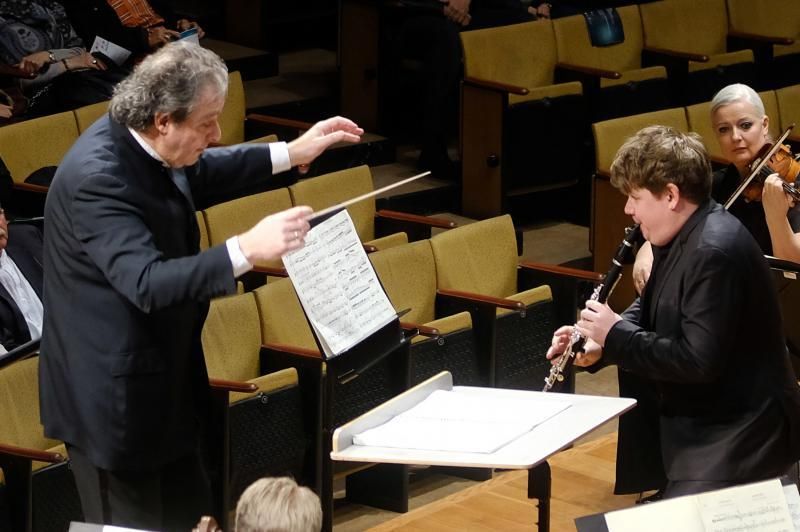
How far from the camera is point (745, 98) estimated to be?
145 inches

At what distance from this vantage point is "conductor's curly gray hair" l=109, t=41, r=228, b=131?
201 cm

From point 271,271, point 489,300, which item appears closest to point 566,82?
point 489,300

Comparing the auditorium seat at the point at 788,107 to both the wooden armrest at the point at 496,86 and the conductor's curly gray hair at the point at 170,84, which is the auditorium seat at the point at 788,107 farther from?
the conductor's curly gray hair at the point at 170,84

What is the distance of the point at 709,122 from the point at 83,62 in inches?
85.5

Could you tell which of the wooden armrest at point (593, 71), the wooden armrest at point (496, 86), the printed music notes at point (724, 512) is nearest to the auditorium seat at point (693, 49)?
the wooden armrest at point (593, 71)

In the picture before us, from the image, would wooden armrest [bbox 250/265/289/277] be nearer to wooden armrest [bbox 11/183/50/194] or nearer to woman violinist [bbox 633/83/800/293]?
wooden armrest [bbox 11/183/50/194]

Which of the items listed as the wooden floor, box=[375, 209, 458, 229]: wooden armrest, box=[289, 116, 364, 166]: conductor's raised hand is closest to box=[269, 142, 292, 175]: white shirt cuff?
box=[289, 116, 364, 166]: conductor's raised hand

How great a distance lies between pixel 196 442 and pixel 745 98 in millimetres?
2072

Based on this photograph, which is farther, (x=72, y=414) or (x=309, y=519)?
(x=72, y=414)

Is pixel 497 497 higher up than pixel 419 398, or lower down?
lower down

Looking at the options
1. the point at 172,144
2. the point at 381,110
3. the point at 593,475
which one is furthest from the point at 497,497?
the point at 381,110

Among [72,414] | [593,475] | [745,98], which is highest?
[745,98]

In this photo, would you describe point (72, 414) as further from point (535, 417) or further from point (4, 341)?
point (4, 341)

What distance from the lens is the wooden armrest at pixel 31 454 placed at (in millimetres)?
2721
